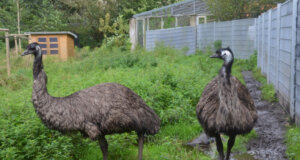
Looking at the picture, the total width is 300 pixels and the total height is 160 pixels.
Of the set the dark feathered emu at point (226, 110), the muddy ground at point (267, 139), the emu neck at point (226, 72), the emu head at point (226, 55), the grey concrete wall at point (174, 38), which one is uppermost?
the grey concrete wall at point (174, 38)

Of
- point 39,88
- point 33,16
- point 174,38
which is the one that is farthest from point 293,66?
point 33,16

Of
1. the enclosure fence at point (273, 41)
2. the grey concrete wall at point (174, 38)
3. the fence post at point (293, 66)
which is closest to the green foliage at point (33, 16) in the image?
the grey concrete wall at point (174, 38)

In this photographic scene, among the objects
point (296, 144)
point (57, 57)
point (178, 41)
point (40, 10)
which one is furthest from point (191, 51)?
point (296, 144)

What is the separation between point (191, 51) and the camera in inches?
945

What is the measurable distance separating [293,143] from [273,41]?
16.6ft

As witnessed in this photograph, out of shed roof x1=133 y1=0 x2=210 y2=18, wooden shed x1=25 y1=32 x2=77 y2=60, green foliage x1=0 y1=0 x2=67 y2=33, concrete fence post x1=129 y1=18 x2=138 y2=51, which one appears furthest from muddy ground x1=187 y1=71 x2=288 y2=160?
green foliage x1=0 y1=0 x2=67 y2=33

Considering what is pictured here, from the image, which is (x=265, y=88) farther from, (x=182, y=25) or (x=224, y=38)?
(x=182, y=25)

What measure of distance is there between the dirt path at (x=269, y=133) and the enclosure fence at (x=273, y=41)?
266 millimetres

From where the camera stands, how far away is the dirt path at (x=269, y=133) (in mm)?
5887

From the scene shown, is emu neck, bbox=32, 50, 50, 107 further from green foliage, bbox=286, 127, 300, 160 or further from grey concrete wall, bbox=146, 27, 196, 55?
grey concrete wall, bbox=146, 27, 196, 55

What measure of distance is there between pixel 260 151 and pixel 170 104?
6.69 ft

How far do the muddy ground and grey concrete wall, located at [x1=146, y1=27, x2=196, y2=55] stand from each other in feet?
42.4

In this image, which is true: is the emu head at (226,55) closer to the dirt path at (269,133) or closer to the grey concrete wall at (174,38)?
the dirt path at (269,133)

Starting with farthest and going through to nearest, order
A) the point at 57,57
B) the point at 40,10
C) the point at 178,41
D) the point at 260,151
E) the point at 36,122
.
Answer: the point at 40,10 < the point at 178,41 < the point at 57,57 < the point at 260,151 < the point at 36,122
